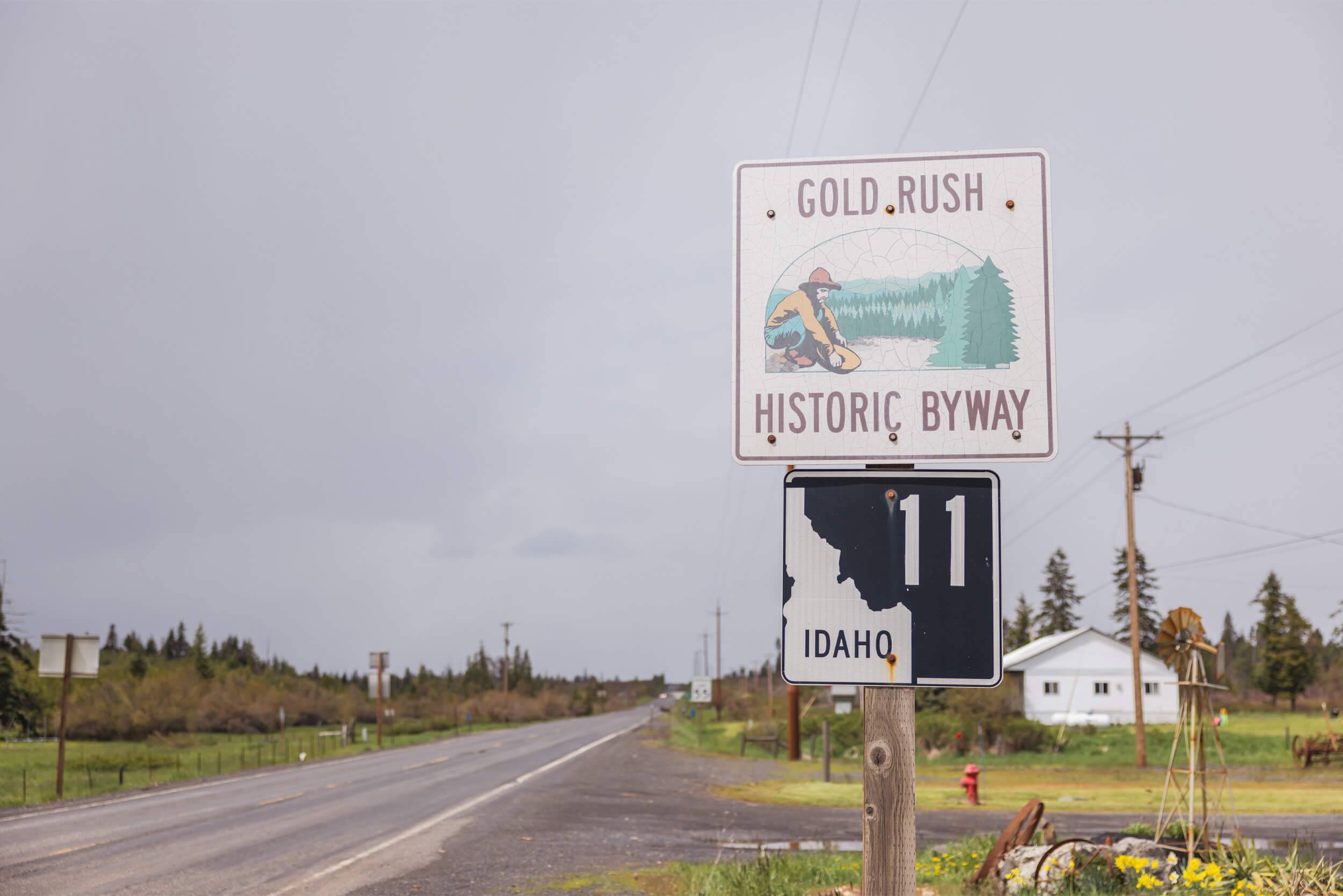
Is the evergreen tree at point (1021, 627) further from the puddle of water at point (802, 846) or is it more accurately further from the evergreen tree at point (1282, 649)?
the puddle of water at point (802, 846)

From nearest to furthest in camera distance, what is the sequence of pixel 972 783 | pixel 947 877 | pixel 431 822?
pixel 947 877
pixel 431 822
pixel 972 783

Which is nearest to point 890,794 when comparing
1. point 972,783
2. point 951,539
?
point 951,539

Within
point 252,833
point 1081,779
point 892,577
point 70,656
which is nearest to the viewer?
point 892,577

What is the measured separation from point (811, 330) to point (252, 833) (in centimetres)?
1648

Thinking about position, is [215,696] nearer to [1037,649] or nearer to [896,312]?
[1037,649]

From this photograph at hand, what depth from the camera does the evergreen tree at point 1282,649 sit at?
299 feet

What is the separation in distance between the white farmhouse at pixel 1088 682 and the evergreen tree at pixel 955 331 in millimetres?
63313

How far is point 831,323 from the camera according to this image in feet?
10.1

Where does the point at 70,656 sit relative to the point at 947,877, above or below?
above

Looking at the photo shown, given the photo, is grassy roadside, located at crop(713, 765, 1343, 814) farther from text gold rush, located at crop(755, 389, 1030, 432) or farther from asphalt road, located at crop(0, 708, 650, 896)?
text gold rush, located at crop(755, 389, 1030, 432)

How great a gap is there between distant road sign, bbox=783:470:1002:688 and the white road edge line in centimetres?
1008

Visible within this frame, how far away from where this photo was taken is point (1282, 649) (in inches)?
3654

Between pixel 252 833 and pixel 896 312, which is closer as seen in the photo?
pixel 896 312

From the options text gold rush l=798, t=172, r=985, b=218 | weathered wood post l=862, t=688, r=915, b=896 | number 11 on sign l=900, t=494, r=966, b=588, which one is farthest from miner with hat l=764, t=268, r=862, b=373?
weathered wood post l=862, t=688, r=915, b=896
